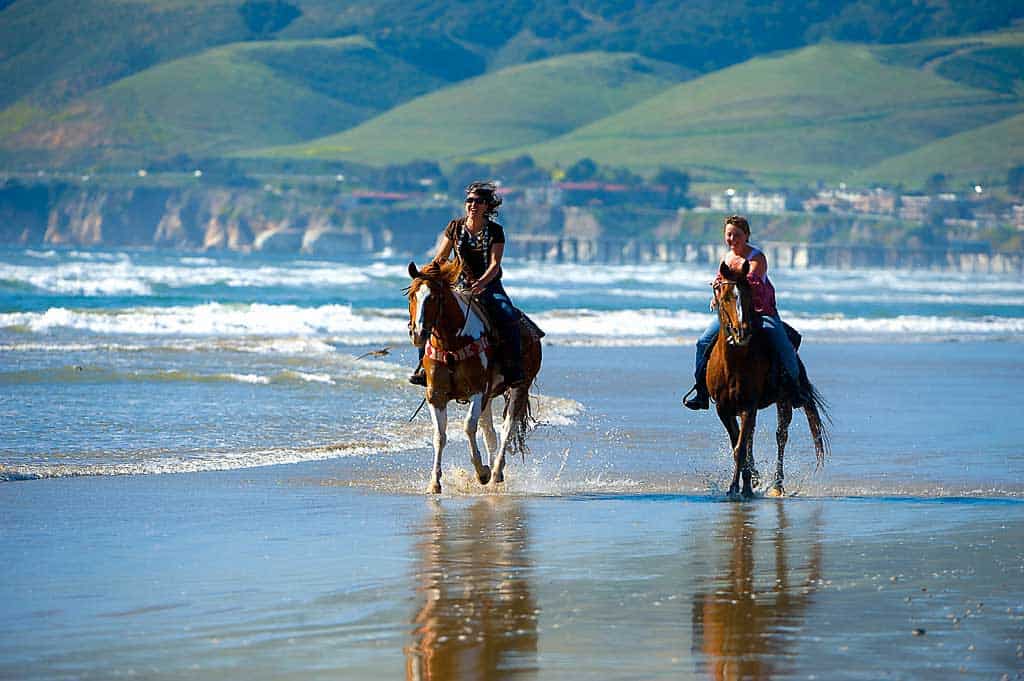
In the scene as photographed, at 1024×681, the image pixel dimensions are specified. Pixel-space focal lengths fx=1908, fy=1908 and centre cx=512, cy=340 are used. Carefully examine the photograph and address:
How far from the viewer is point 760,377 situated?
14164 mm

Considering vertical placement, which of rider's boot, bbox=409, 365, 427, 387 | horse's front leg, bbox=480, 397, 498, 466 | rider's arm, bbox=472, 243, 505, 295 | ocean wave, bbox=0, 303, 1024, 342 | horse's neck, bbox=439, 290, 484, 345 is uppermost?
rider's arm, bbox=472, 243, 505, 295

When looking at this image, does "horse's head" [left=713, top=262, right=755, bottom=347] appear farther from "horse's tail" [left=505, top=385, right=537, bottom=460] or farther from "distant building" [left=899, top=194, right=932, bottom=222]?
"distant building" [left=899, top=194, right=932, bottom=222]

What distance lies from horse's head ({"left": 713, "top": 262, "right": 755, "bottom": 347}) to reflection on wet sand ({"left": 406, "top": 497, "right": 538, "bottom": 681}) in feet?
7.47

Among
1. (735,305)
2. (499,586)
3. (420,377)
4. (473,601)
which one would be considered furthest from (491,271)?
(473,601)

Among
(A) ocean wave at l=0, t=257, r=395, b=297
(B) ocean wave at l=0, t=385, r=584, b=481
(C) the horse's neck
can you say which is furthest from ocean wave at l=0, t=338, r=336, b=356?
(A) ocean wave at l=0, t=257, r=395, b=297

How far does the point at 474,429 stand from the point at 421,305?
1.14 meters

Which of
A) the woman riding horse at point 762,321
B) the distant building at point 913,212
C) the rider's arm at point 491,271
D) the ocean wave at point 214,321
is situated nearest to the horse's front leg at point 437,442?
the rider's arm at point 491,271

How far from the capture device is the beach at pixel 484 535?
27.9 feet

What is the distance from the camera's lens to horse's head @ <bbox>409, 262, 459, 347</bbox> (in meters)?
13.4

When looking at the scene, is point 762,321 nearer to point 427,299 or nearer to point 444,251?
point 444,251

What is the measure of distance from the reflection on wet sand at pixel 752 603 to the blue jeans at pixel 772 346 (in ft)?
7.19

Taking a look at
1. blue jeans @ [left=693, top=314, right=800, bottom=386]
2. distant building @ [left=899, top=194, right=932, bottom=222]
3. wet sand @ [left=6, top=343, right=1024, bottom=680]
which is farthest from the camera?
distant building @ [left=899, top=194, right=932, bottom=222]

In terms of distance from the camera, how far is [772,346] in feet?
46.9

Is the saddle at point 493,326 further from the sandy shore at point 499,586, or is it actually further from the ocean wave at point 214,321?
the ocean wave at point 214,321
